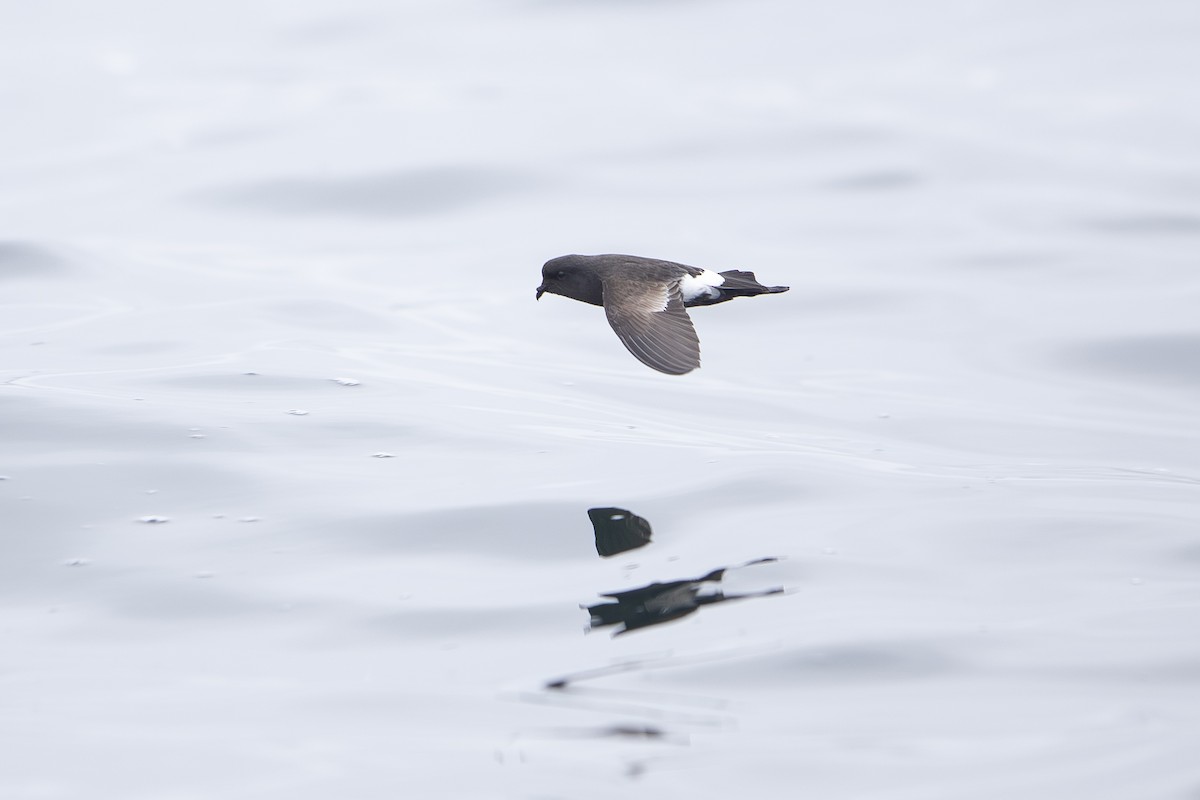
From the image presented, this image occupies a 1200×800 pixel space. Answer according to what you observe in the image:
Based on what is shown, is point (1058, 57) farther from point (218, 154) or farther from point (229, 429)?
point (229, 429)

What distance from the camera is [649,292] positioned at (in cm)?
686

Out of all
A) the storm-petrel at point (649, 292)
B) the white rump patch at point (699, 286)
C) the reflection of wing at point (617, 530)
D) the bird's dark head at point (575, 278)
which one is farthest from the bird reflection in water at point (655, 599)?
the bird's dark head at point (575, 278)

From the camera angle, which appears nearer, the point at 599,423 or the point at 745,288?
the point at 745,288

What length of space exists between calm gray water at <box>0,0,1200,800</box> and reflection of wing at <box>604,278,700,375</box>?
59 centimetres

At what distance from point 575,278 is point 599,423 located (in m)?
0.83

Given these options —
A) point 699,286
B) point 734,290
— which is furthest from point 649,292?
point 734,290

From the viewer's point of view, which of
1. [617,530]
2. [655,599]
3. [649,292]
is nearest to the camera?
[655,599]

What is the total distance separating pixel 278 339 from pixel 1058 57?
10.2 metres

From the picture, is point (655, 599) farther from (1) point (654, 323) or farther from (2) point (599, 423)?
(2) point (599, 423)

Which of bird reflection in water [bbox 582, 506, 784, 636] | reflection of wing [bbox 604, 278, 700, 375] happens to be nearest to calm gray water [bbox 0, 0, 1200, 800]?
bird reflection in water [bbox 582, 506, 784, 636]

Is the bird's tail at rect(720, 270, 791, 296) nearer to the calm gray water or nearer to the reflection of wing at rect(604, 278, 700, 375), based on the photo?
the reflection of wing at rect(604, 278, 700, 375)

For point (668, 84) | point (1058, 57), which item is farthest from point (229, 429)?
point (1058, 57)

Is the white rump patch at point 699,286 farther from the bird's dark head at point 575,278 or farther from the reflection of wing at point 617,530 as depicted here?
the reflection of wing at point 617,530

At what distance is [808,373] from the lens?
8.68m
